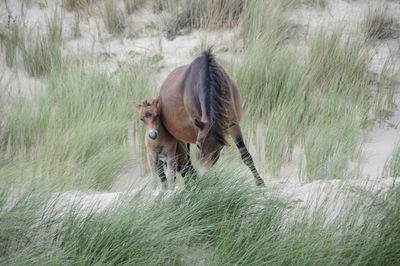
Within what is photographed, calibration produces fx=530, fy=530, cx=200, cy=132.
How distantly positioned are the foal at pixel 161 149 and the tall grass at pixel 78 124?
0.73 m

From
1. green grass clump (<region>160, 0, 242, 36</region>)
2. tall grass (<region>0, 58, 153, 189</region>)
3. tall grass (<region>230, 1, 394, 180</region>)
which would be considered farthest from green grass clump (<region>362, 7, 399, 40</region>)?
tall grass (<region>0, 58, 153, 189</region>)

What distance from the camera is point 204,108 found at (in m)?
3.64

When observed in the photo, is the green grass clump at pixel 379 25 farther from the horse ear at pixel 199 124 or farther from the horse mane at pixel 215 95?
the horse ear at pixel 199 124

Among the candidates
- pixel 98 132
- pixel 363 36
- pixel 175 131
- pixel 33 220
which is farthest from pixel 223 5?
pixel 33 220

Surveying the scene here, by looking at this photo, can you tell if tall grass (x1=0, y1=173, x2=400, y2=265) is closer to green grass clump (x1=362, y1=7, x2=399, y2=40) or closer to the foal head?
the foal head

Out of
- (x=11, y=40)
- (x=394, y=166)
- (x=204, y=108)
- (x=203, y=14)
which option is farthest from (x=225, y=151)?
(x=11, y=40)

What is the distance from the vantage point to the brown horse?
11.7 feet

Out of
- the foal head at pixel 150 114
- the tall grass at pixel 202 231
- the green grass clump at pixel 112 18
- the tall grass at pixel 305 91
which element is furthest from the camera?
the green grass clump at pixel 112 18

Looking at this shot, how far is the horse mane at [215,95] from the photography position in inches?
140

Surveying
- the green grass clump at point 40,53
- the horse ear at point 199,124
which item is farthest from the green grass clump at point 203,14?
the horse ear at point 199,124

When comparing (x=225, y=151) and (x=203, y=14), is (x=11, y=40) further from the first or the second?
(x=225, y=151)

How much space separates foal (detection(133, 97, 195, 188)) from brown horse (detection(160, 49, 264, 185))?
98mm

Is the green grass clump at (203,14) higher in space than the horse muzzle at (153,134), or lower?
higher

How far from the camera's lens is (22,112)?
19.3 feet
